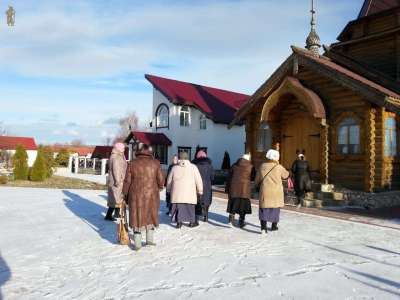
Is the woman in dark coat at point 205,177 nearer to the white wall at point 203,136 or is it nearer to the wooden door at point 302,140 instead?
the wooden door at point 302,140

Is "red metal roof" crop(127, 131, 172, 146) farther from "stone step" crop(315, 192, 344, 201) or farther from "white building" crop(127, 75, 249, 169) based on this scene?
"stone step" crop(315, 192, 344, 201)

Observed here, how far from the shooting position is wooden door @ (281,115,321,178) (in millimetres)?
14258

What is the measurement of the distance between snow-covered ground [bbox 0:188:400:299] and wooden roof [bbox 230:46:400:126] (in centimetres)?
464

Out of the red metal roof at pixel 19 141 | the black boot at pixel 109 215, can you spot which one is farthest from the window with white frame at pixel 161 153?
the red metal roof at pixel 19 141

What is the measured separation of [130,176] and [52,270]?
1.87 metres

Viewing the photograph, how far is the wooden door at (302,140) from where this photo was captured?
46.8 ft

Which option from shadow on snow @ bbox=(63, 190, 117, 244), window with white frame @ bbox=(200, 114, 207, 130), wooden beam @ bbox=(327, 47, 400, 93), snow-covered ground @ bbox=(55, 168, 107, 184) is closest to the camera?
shadow on snow @ bbox=(63, 190, 117, 244)

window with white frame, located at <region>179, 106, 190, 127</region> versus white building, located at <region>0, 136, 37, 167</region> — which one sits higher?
window with white frame, located at <region>179, 106, 190, 127</region>

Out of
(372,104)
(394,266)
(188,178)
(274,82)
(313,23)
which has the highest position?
(313,23)

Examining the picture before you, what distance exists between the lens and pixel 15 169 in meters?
21.0

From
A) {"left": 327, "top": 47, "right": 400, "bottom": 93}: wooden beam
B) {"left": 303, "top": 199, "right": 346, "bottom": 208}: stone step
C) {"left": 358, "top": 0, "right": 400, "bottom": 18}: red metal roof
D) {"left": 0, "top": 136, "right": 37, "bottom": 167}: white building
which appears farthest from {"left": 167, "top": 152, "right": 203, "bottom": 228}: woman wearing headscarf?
{"left": 0, "top": 136, "right": 37, "bottom": 167}: white building

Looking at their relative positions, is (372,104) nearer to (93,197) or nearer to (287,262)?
(287,262)

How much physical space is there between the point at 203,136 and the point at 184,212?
1742cm

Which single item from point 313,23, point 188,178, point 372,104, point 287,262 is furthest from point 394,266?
point 313,23
